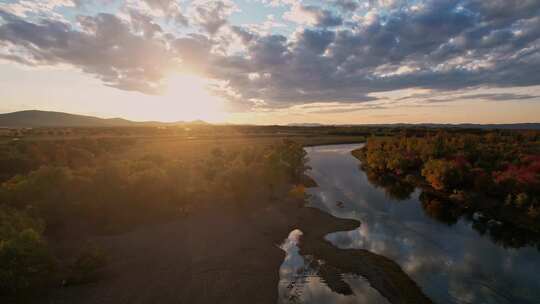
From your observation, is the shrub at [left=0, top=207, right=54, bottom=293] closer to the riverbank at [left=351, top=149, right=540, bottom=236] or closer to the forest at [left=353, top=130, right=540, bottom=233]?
the forest at [left=353, top=130, right=540, bottom=233]

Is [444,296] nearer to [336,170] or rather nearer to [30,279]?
[30,279]

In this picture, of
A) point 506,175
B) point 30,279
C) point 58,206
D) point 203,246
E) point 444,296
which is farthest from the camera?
point 506,175

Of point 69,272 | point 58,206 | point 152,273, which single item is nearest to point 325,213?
point 152,273

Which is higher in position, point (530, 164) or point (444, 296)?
point (530, 164)

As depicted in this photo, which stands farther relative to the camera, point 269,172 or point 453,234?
point 269,172

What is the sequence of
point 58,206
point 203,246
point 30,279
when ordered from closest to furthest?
point 30,279 < point 203,246 < point 58,206

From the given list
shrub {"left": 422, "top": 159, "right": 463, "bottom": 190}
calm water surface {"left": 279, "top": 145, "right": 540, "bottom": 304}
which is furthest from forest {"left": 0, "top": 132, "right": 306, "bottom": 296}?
shrub {"left": 422, "top": 159, "right": 463, "bottom": 190}
